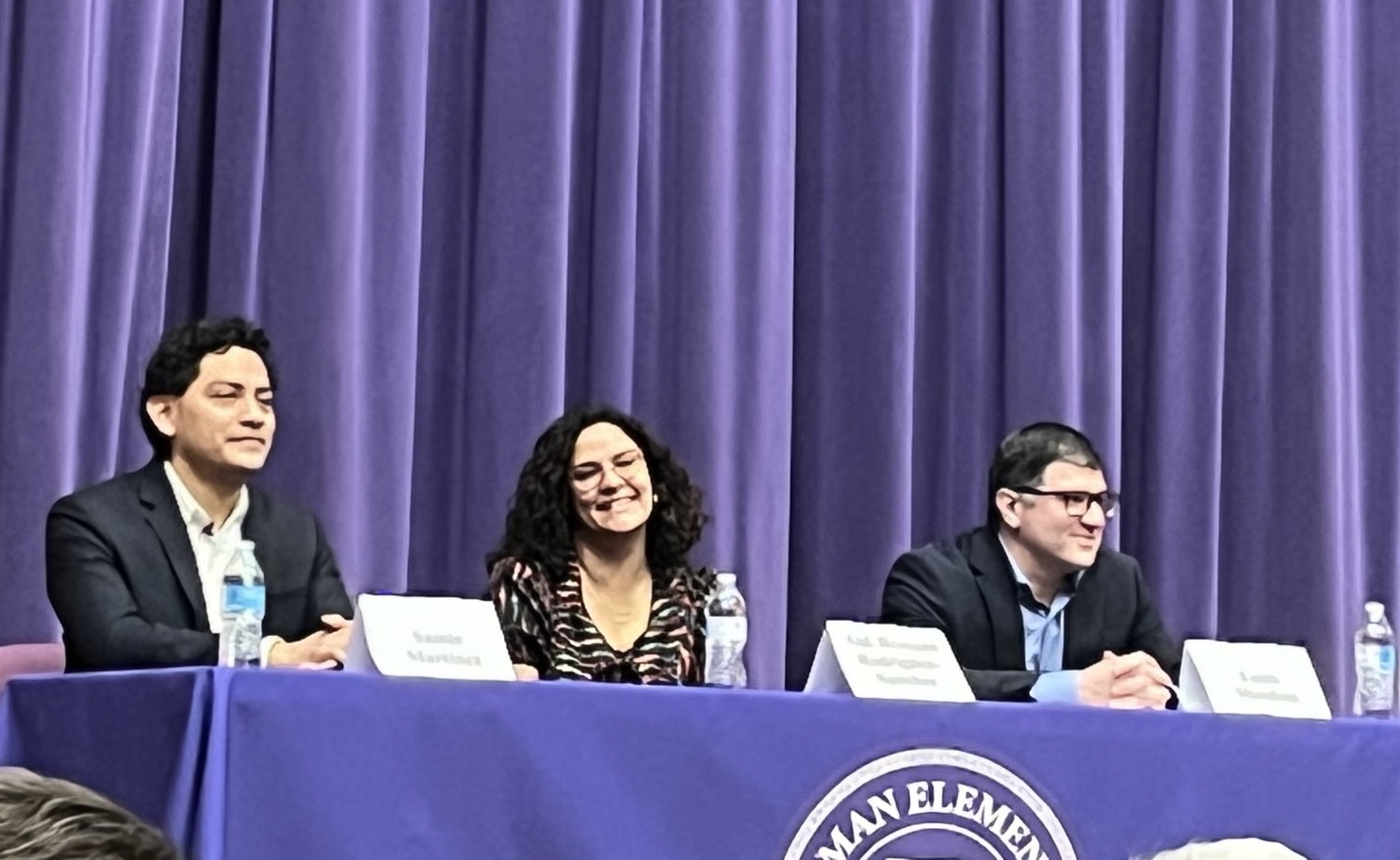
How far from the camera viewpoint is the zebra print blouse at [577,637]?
3.06m

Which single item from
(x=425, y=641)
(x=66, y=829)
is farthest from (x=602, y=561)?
(x=66, y=829)

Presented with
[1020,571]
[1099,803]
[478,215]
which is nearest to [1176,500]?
[1020,571]

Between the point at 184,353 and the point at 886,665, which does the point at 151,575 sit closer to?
the point at 184,353

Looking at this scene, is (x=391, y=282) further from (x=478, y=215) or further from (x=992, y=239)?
(x=992, y=239)

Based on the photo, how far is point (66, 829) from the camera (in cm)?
65

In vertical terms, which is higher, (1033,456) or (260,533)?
(1033,456)

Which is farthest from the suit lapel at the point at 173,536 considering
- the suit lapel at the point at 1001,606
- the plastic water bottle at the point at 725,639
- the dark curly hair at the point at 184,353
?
the suit lapel at the point at 1001,606

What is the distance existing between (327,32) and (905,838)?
2.18 m

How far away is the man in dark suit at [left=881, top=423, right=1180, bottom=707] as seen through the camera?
11.0ft

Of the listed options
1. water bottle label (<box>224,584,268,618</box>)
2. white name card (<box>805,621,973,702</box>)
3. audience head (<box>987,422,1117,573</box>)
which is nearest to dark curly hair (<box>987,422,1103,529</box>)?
audience head (<box>987,422,1117,573</box>)

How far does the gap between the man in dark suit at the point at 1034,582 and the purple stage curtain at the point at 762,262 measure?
0.82 m

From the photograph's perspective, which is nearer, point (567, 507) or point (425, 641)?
point (425, 641)

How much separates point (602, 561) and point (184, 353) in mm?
715

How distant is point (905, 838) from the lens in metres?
2.30
